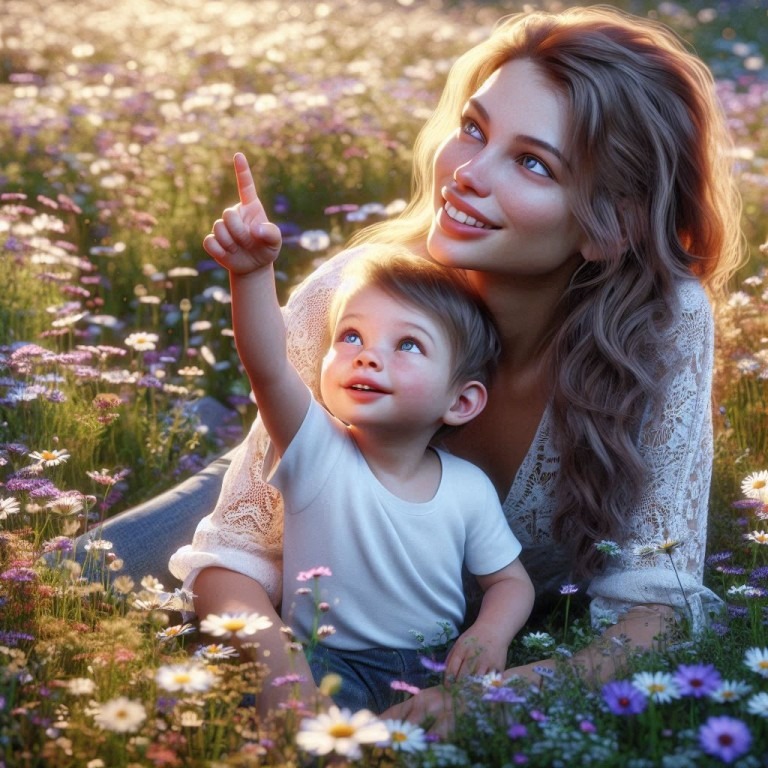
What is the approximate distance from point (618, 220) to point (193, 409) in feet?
5.36

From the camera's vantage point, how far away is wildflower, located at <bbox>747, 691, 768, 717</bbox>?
175 cm

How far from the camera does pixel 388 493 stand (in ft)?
7.98

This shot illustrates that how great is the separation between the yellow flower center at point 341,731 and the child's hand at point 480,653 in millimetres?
541

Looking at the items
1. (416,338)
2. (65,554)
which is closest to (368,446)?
(416,338)

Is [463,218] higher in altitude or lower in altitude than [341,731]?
higher

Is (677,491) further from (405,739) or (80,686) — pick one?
(80,686)

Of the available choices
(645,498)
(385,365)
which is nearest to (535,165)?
(385,365)

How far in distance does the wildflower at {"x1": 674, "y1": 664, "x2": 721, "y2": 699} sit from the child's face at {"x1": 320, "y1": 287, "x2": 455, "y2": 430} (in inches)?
31.1

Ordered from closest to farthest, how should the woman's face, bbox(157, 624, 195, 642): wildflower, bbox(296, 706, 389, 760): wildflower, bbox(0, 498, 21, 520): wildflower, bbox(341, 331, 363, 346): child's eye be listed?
bbox(296, 706, 389, 760): wildflower < bbox(157, 624, 195, 642): wildflower < bbox(0, 498, 21, 520): wildflower < bbox(341, 331, 363, 346): child's eye < the woman's face

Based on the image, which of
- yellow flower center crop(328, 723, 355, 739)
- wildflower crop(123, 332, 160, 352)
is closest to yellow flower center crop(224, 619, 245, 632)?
yellow flower center crop(328, 723, 355, 739)

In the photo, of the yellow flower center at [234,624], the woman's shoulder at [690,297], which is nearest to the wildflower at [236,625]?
the yellow flower center at [234,624]

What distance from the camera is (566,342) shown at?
9.08ft

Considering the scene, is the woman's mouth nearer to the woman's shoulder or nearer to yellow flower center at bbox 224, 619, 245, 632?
the woman's shoulder

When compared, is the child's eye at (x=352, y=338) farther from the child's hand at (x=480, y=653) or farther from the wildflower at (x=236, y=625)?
the wildflower at (x=236, y=625)
